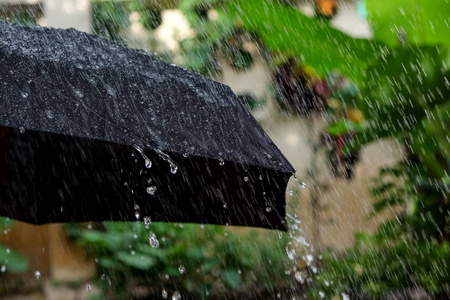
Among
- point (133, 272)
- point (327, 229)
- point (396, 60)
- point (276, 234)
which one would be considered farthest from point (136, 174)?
point (327, 229)

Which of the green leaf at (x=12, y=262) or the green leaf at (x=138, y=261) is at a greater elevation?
the green leaf at (x=12, y=262)

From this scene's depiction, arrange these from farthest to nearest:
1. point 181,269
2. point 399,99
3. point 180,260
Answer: point 180,260
point 181,269
point 399,99

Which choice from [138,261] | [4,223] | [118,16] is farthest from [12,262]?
[118,16]

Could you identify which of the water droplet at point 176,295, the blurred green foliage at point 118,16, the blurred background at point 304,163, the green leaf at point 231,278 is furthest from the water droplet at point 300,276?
the blurred green foliage at point 118,16

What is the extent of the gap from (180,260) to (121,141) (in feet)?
7.78

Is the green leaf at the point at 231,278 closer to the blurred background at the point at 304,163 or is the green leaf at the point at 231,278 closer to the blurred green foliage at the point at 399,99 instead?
the blurred background at the point at 304,163

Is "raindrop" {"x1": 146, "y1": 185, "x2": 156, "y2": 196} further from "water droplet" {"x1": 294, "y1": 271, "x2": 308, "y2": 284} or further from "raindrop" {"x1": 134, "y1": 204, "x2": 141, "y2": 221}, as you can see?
"water droplet" {"x1": 294, "y1": 271, "x2": 308, "y2": 284}

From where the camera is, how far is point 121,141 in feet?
4.85

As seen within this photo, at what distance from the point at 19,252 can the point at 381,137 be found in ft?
8.13

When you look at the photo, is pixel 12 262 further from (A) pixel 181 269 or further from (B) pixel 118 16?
(B) pixel 118 16

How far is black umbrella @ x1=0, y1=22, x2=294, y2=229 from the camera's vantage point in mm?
1526

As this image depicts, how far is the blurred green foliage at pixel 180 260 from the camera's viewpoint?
368 cm

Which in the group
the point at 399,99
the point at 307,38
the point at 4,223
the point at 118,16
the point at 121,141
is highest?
the point at 118,16

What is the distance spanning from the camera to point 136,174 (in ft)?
7.51
